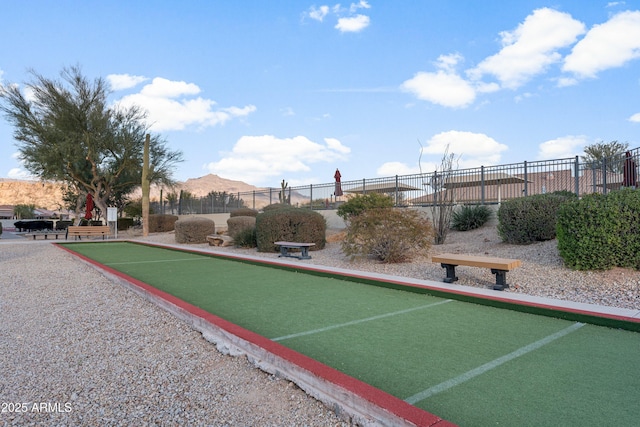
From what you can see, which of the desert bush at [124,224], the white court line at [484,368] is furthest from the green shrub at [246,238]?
the desert bush at [124,224]

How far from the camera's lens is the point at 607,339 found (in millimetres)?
4012

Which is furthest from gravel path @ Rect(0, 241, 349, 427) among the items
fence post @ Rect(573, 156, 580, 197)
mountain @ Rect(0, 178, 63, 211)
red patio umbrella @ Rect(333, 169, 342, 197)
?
mountain @ Rect(0, 178, 63, 211)

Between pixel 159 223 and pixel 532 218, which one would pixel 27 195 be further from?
pixel 532 218

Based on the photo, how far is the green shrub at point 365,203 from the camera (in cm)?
1562

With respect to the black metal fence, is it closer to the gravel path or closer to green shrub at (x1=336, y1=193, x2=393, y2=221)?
green shrub at (x1=336, y1=193, x2=393, y2=221)

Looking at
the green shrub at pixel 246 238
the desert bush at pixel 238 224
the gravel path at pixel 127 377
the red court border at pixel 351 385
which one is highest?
the desert bush at pixel 238 224

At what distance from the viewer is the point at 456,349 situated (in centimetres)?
374

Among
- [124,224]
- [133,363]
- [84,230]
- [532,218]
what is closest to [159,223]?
[84,230]

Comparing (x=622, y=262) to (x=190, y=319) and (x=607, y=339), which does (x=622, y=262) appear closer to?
(x=607, y=339)

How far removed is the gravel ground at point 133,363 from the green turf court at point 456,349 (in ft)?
2.10

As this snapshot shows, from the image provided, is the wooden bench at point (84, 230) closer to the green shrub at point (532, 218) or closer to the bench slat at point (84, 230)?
the bench slat at point (84, 230)

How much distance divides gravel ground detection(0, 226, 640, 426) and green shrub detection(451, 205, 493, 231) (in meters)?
7.12

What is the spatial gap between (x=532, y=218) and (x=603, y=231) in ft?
10.5

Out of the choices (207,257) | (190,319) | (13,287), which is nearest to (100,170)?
(207,257)
